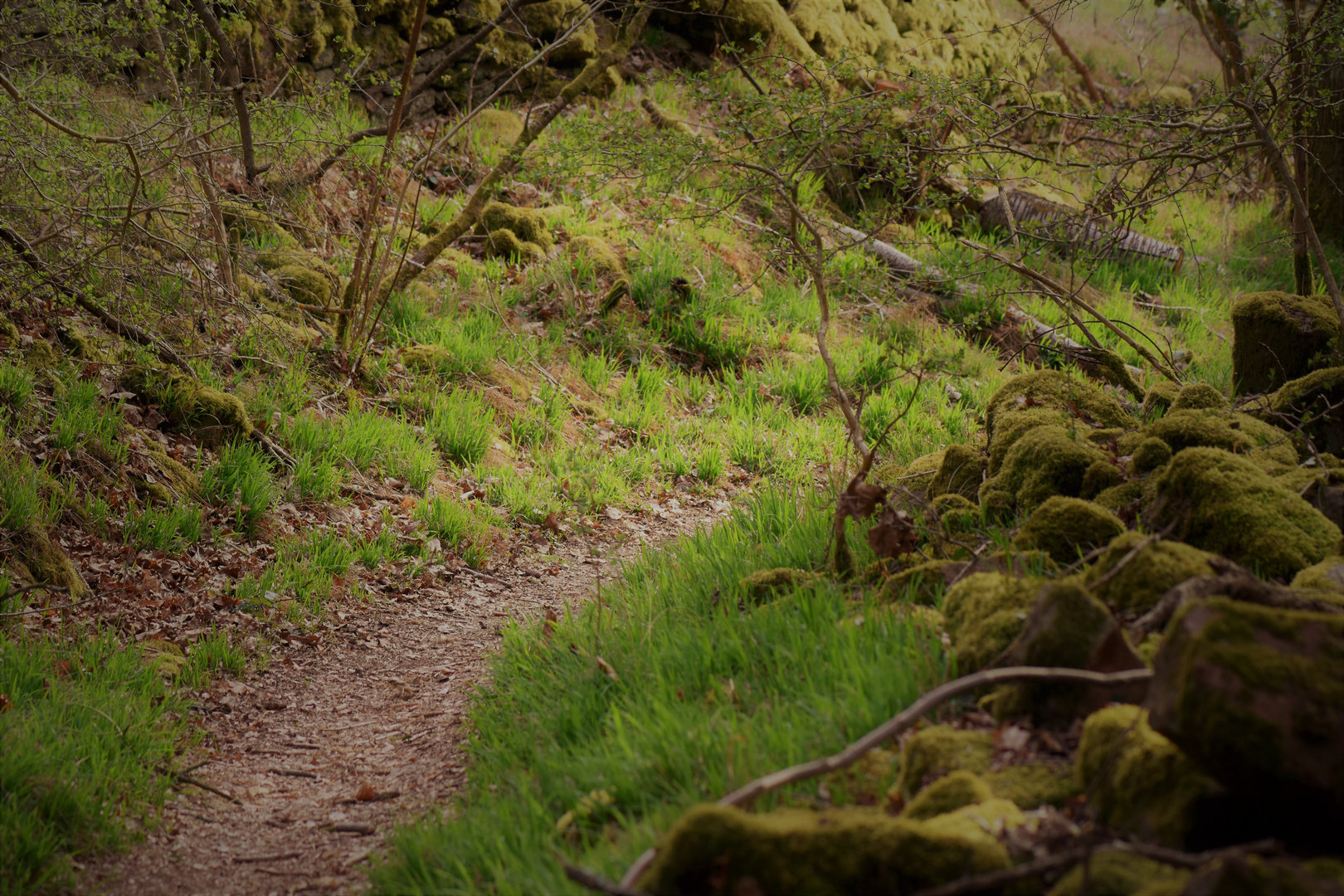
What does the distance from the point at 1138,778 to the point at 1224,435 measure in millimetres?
2180

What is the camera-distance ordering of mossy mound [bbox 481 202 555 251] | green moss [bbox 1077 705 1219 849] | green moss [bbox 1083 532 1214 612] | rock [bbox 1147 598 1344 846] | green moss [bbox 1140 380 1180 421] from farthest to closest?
mossy mound [bbox 481 202 555 251] < green moss [bbox 1140 380 1180 421] < green moss [bbox 1083 532 1214 612] < green moss [bbox 1077 705 1219 849] < rock [bbox 1147 598 1344 846]

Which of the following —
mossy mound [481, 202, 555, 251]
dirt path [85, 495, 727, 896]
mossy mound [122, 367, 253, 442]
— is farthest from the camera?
mossy mound [481, 202, 555, 251]

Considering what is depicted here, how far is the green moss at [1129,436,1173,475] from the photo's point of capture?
3352 mm

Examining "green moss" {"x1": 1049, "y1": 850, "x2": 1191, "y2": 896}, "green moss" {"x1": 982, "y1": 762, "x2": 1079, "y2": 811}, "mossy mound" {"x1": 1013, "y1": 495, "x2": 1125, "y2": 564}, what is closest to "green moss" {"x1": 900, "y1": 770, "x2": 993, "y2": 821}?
"green moss" {"x1": 982, "y1": 762, "x2": 1079, "y2": 811}

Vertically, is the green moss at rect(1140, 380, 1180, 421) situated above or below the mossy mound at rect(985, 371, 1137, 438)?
below

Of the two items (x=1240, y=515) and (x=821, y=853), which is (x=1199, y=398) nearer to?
(x=1240, y=515)

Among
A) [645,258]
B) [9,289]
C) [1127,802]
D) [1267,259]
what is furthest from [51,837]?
[1267,259]

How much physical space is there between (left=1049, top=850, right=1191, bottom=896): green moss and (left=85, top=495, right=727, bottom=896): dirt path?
7.00ft

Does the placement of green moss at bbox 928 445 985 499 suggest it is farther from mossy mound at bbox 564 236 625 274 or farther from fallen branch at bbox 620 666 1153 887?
mossy mound at bbox 564 236 625 274

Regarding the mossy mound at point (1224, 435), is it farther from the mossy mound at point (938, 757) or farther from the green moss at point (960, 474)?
the mossy mound at point (938, 757)

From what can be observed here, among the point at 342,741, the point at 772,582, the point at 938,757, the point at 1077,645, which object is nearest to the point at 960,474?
the point at 772,582

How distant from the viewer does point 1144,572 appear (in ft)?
8.14

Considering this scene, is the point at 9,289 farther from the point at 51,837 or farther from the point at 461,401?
the point at 51,837

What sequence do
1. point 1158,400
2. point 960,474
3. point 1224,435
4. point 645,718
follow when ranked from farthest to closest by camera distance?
point 1158,400 < point 960,474 < point 1224,435 < point 645,718
